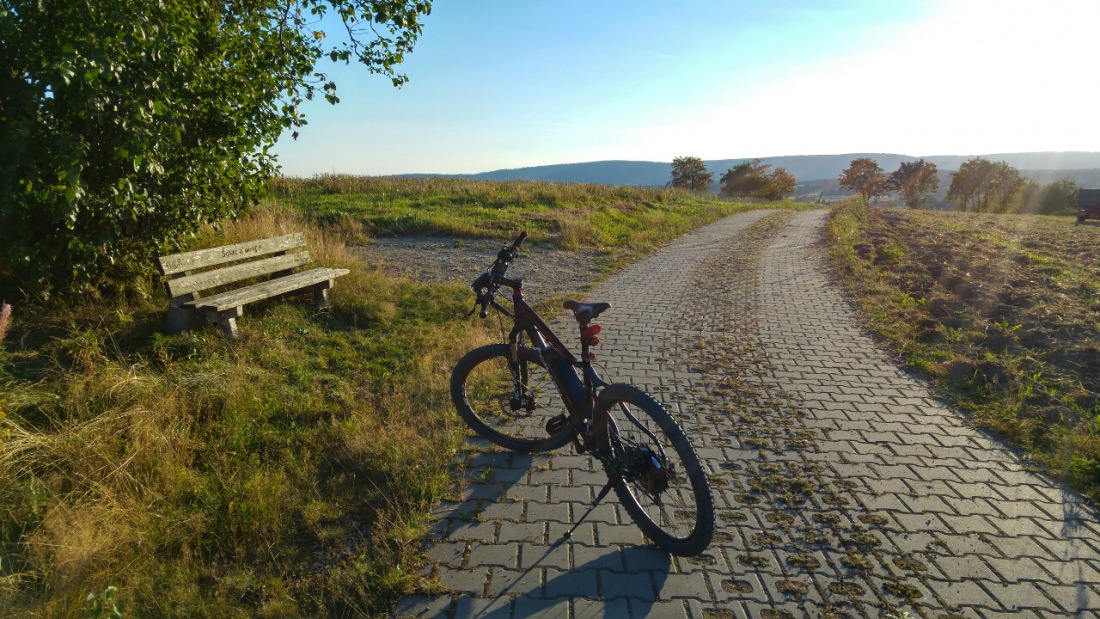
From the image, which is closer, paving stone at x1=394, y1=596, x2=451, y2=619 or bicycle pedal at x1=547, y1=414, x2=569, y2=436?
paving stone at x1=394, y1=596, x2=451, y2=619

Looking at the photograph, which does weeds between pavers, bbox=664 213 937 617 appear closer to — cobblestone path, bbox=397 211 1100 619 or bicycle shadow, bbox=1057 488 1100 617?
cobblestone path, bbox=397 211 1100 619

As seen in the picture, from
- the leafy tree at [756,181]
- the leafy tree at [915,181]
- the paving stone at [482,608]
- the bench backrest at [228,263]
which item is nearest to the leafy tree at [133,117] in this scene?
the bench backrest at [228,263]

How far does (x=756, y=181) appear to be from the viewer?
216ft

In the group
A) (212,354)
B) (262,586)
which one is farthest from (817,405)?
(212,354)

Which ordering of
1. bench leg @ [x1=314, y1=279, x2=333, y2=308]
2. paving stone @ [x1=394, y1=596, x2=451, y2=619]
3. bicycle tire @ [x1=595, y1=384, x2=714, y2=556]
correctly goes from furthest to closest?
bench leg @ [x1=314, y1=279, x2=333, y2=308] → bicycle tire @ [x1=595, y1=384, x2=714, y2=556] → paving stone @ [x1=394, y1=596, x2=451, y2=619]

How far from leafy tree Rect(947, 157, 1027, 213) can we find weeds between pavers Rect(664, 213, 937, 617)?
244ft

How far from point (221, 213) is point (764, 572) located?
21.2 feet

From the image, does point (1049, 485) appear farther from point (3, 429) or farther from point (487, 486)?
point (3, 429)

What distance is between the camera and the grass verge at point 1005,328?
15.0 feet

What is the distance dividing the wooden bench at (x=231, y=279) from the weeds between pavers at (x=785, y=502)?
4.40 metres

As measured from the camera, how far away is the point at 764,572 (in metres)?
2.97

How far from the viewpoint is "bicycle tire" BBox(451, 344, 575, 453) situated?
4.12 metres

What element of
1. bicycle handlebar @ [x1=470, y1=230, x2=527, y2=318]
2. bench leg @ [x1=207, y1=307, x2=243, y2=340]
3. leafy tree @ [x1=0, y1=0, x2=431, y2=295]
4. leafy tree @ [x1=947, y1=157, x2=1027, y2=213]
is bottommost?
leafy tree @ [x1=947, y1=157, x2=1027, y2=213]

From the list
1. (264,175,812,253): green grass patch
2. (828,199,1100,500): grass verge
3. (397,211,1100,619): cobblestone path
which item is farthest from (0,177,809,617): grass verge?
(264,175,812,253): green grass patch
